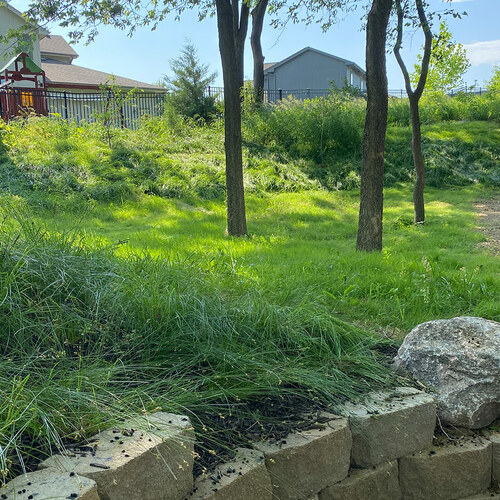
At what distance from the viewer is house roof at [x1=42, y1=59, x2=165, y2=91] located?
3125 cm

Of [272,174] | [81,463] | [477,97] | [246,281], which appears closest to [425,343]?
[246,281]

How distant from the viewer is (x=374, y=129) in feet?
24.1

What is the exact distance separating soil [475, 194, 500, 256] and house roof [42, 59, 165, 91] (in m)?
22.6

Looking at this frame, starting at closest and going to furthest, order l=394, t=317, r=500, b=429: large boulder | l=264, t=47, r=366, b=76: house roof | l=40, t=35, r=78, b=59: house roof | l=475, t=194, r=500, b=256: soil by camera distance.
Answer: l=394, t=317, r=500, b=429: large boulder → l=475, t=194, r=500, b=256: soil → l=40, t=35, r=78, b=59: house roof → l=264, t=47, r=366, b=76: house roof

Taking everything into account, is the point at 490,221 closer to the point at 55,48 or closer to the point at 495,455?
the point at 495,455

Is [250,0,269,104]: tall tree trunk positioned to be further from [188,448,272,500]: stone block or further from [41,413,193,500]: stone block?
[41,413,193,500]: stone block

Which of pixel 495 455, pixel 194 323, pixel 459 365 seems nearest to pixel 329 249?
pixel 459 365

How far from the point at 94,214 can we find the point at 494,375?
8647 mm

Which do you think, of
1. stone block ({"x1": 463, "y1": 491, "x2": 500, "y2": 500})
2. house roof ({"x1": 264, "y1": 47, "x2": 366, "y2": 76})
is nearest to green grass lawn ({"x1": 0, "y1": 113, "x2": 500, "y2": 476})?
stone block ({"x1": 463, "y1": 491, "x2": 500, "y2": 500})

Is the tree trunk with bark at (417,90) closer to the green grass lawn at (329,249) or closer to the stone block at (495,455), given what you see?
the green grass lawn at (329,249)

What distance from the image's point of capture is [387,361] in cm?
376

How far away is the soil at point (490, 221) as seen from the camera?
8.51 meters

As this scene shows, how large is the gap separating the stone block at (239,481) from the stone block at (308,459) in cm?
7

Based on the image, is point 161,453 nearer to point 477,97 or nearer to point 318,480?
point 318,480
